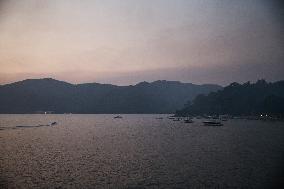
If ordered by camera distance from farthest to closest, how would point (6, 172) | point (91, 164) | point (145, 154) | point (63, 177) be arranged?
point (145, 154)
point (91, 164)
point (6, 172)
point (63, 177)

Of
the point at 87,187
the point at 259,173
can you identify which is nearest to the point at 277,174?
the point at 259,173

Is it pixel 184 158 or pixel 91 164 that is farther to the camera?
pixel 184 158

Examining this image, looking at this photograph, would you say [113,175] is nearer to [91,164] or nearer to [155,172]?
[155,172]

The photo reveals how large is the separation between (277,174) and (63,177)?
38.3 meters

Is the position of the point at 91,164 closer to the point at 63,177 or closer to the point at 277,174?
the point at 63,177

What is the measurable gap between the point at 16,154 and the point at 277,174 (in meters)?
65.0

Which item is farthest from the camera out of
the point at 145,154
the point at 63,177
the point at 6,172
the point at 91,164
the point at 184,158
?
the point at 145,154

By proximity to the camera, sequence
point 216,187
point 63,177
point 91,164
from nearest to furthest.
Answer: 1. point 216,187
2. point 63,177
3. point 91,164

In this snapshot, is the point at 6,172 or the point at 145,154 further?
the point at 145,154

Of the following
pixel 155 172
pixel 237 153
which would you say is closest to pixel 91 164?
pixel 155 172

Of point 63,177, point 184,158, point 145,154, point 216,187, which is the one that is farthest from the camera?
point 145,154

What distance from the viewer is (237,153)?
80.8 m

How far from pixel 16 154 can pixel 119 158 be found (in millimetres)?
30106

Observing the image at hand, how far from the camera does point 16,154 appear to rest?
8212 centimetres
